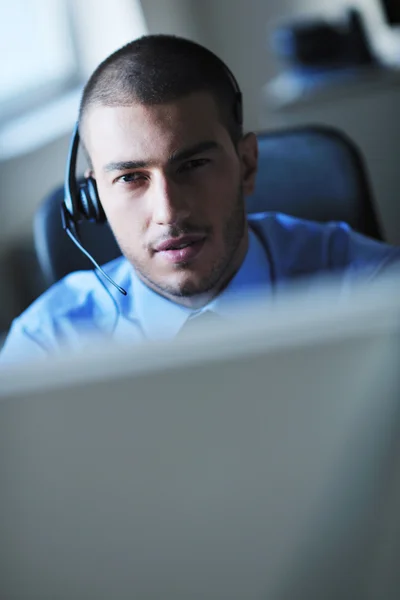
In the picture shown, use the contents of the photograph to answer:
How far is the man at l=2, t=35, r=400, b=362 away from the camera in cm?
84

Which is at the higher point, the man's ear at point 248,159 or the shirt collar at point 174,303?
the man's ear at point 248,159

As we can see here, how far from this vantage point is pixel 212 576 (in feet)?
1.08

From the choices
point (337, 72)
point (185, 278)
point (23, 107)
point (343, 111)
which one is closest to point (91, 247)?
point (185, 278)

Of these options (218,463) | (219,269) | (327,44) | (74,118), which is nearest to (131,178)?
(219,269)

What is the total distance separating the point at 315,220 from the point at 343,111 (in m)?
1.17

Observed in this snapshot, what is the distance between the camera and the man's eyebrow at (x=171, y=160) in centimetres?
84

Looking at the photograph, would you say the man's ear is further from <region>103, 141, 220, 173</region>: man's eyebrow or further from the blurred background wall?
the blurred background wall

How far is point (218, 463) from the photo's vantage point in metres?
0.31

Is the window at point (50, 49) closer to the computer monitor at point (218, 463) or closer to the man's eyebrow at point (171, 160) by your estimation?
the man's eyebrow at point (171, 160)

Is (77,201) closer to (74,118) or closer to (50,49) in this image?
(74,118)

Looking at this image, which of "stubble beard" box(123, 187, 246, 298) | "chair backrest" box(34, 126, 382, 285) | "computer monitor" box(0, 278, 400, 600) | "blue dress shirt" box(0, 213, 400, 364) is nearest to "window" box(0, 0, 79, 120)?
"chair backrest" box(34, 126, 382, 285)

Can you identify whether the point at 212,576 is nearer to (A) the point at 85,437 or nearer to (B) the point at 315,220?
(A) the point at 85,437

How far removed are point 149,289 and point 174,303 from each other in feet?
0.14

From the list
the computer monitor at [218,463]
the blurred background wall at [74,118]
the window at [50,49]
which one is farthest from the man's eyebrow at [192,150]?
the window at [50,49]
